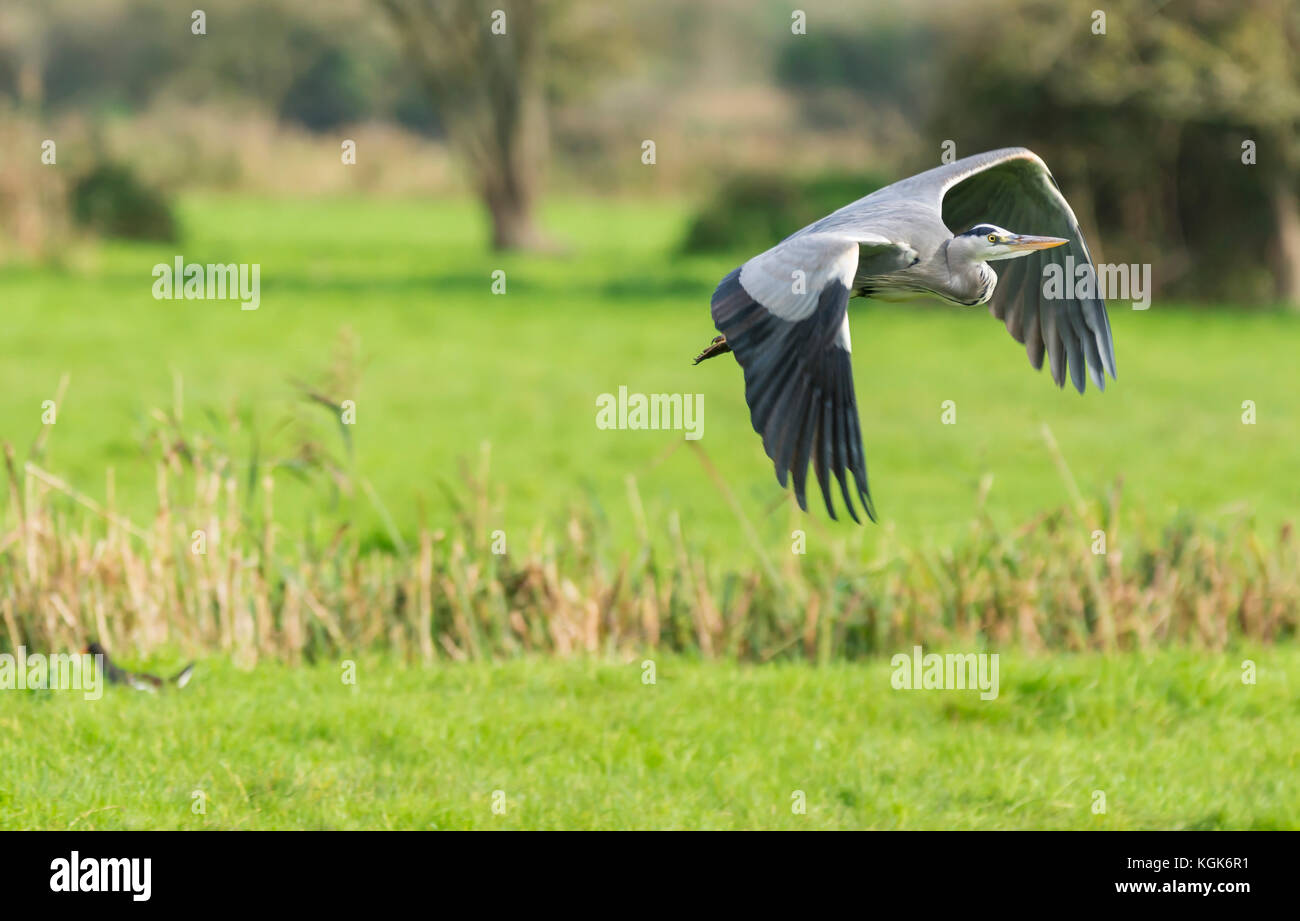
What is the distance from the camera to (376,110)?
73062 millimetres

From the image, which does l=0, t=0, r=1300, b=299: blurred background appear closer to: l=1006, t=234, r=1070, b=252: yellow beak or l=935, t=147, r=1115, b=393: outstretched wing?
l=935, t=147, r=1115, b=393: outstretched wing

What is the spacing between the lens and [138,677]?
303 inches

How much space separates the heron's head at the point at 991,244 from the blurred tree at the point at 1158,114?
17.6m

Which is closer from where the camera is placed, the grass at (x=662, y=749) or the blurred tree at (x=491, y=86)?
the grass at (x=662, y=749)

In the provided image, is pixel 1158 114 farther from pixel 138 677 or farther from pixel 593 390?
pixel 138 677

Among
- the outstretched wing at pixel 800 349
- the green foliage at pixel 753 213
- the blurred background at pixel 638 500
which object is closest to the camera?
the outstretched wing at pixel 800 349

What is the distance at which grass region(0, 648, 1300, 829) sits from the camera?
6707mm

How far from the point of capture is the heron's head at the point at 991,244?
231 inches

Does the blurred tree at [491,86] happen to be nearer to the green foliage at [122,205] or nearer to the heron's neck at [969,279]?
the green foliage at [122,205]

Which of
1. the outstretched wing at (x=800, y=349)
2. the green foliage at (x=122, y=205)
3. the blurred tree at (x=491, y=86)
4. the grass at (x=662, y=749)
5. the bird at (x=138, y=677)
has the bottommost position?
the grass at (x=662, y=749)

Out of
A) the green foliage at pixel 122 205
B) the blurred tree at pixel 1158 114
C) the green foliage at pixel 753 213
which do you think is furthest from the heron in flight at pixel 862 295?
the green foliage at pixel 122 205

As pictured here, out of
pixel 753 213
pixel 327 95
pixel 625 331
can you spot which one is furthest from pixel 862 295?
pixel 327 95

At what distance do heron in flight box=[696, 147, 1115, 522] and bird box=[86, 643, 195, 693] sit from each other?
3219mm

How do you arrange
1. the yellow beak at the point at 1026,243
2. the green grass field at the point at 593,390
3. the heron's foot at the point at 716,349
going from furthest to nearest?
the green grass field at the point at 593,390
the yellow beak at the point at 1026,243
the heron's foot at the point at 716,349
